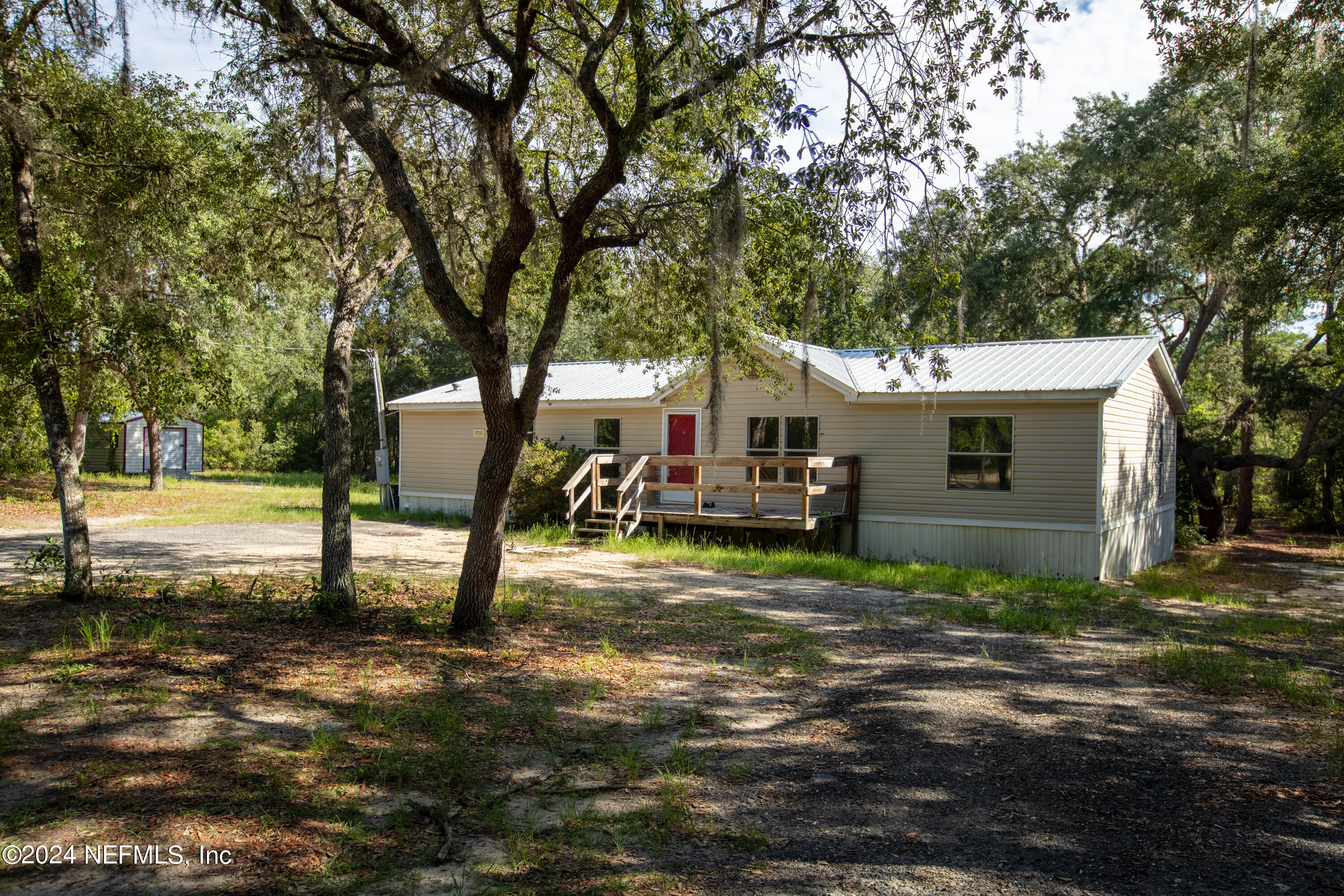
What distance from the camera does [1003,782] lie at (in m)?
4.22

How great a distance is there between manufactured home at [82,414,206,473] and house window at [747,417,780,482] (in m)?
23.2

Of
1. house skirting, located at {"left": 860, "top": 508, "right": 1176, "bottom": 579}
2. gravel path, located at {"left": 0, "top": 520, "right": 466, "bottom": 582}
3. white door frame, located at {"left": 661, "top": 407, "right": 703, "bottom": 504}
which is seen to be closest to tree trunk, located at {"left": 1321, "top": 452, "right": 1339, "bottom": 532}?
house skirting, located at {"left": 860, "top": 508, "right": 1176, "bottom": 579}

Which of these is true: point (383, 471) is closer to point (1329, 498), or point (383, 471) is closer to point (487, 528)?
point (487, 528)

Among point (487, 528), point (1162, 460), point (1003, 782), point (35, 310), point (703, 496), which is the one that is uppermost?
point (35, 310)

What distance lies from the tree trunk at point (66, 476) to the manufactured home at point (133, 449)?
25.0 metres

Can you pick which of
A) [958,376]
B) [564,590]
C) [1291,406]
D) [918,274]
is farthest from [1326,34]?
[1291,406]

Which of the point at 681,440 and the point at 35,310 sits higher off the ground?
the point at 35,310

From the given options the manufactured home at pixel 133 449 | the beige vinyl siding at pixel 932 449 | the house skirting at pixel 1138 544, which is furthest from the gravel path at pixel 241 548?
the manufactured home at pixel 133 449

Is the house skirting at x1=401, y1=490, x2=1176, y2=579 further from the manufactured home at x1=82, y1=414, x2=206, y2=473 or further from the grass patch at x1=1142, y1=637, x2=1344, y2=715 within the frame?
the manufactured home at x1=82, y1=414, x2=206, y2=473

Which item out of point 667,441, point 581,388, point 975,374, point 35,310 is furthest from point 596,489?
point 35,310

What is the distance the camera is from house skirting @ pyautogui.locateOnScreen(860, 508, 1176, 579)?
12836 millimetres

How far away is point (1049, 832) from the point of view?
3.63 m

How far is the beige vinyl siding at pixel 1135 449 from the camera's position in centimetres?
1320

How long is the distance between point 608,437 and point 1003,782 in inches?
559
